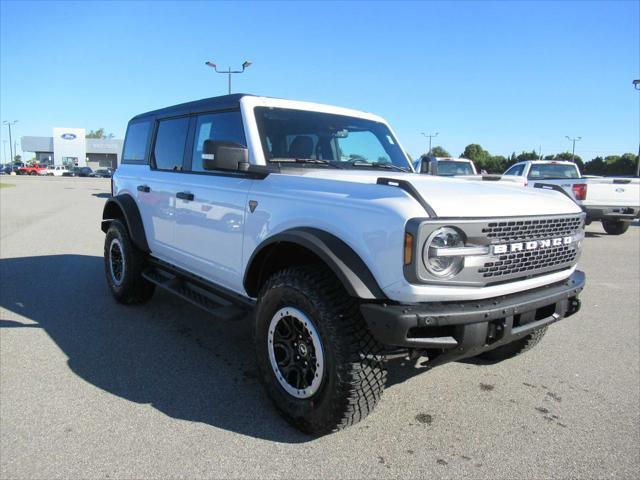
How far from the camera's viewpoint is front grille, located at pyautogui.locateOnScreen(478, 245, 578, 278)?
2.60m

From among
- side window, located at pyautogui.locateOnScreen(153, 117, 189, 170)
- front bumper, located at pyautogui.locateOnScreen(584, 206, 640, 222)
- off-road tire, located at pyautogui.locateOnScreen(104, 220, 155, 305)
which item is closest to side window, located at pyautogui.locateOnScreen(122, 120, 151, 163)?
side window, located at pyautogui.locateOnScreen(153, 117, 189, 170)

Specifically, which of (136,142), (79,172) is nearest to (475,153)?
(79,172)

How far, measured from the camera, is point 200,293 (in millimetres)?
4012

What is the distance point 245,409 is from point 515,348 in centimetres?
213

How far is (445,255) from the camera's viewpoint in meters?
2.39

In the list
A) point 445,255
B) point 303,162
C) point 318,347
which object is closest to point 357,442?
point 318,347

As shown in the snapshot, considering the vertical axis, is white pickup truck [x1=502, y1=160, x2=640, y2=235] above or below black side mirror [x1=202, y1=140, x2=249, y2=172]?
below

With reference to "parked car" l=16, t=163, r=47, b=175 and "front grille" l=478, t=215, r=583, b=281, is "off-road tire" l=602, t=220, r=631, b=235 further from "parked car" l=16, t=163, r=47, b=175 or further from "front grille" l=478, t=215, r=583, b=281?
"parked car" l=16, t=163, r=47, b=175

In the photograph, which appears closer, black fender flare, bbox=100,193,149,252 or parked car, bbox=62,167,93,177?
black fender flare, bbox=100,193,149,252

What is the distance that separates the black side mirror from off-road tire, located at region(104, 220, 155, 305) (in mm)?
2242

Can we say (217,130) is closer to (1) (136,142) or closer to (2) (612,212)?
(1) (136,142)

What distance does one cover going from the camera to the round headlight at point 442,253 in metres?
2.38

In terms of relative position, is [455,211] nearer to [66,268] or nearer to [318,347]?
[318,347]

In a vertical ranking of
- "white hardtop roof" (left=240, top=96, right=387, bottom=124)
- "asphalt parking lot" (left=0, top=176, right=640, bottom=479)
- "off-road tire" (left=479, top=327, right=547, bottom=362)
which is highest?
"white hardtop roof" (left=240, top=96, right=387, bottom=124)
